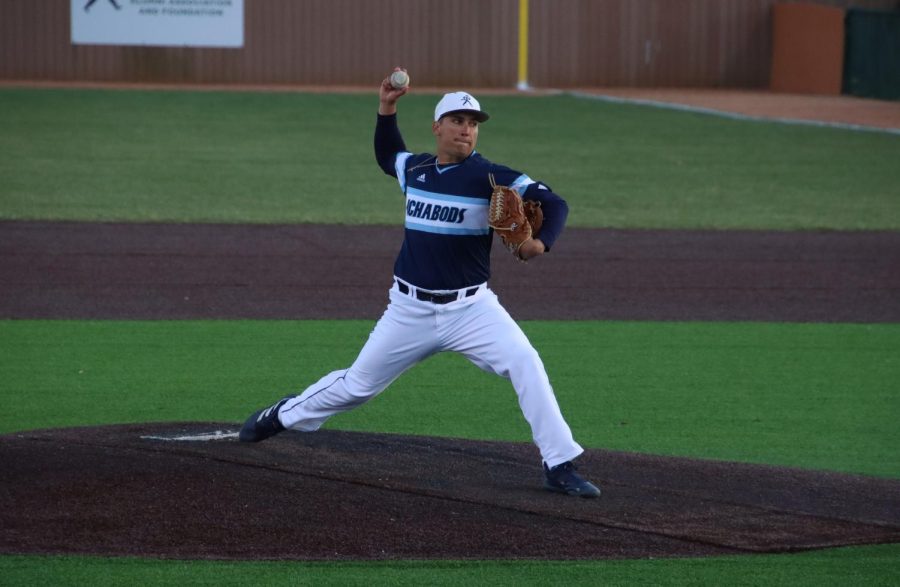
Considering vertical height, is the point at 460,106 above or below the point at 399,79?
below

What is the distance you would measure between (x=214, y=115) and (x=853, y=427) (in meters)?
20.4

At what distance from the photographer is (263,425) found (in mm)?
7027

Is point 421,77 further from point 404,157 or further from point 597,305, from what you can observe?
point 404,157

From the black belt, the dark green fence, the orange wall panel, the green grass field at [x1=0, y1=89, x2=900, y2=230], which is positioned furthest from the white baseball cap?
the orange wall panel

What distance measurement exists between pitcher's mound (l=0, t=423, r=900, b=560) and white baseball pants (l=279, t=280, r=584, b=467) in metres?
0.29

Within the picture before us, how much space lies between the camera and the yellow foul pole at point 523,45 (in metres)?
34.5

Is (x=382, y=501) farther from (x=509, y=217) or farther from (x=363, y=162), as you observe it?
(x=363, y=162)

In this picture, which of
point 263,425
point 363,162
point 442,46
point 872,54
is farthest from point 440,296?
point 442,46

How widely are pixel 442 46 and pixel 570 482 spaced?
94.3 ft

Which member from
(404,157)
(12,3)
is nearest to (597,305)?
(404,157)

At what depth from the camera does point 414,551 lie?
5.69 m

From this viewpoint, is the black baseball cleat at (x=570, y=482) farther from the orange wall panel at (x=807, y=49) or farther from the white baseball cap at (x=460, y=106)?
the orange wall panel at (x=807, y=49)

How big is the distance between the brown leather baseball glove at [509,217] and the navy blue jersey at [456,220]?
0.48 ft

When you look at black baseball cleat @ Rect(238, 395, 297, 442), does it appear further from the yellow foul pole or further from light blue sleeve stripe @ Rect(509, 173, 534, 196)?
the yellow foul pole
